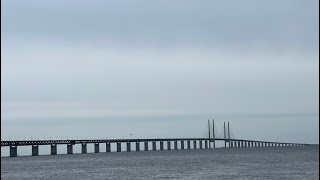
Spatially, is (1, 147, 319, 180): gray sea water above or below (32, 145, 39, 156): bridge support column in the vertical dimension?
above

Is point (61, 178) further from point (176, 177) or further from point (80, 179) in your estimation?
point (176, 177)

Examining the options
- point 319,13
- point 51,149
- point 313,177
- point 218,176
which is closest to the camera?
point 319,13

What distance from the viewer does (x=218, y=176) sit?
62.3 m

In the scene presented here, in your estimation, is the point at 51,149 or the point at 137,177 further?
the point at 51,149

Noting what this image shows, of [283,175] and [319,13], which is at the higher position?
[319,13]

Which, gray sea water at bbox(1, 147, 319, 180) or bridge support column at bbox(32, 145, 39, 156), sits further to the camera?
bridge support column at bbox(32, 145, 39, 156)

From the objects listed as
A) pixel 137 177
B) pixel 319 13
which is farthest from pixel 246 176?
pixel 319 13

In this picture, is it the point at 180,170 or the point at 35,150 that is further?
the point at 35,150

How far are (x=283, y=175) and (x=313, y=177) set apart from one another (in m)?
4.12

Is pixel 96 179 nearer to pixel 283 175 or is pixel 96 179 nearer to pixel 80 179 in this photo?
pixel 80 179

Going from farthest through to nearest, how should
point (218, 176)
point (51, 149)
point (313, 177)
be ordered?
1. point (51, 149)
2. point (218, 176)
3. point (313, 177)

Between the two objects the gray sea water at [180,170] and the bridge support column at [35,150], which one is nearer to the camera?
the gray sea water at [180,170]

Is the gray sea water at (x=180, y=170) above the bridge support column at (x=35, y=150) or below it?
above

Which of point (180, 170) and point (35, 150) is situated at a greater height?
point (180, 170)
